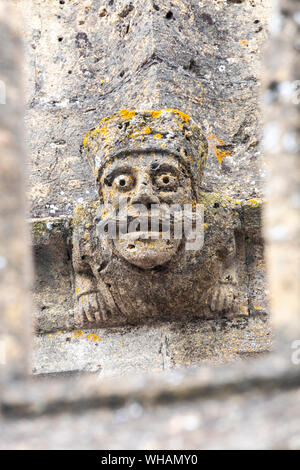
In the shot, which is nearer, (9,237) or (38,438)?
(38,438)

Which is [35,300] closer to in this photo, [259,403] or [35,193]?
[35,193]

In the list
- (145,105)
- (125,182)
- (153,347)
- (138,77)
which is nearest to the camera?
(125,182)

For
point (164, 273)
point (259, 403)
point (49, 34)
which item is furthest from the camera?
point (49, 34)

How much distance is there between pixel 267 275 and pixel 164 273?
0.56 m

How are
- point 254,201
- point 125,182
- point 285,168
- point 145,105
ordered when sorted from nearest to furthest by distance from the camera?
point 285,168 → point 125,182 → point 254,201 → point 145,105

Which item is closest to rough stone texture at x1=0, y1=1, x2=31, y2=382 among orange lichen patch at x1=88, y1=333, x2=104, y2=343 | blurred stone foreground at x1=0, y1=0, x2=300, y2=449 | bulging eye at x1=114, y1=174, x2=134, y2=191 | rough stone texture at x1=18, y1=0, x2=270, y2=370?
blurred stone foreground at x1=0, y1=0, x2=300, y2=449

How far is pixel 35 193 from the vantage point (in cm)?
550

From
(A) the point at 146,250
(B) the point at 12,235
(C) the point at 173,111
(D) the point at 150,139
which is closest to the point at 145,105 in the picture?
(C) the point at 173,111

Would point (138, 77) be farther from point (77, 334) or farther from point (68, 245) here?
point (77, 334)

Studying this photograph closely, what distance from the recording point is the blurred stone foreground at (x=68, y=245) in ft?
10.7

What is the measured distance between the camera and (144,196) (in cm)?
460

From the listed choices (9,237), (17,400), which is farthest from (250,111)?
(17,400)

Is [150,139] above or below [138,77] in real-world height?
below

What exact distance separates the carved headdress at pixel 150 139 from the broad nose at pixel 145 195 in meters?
0.19
